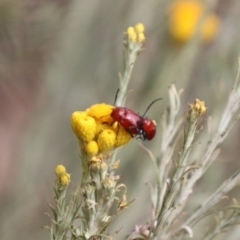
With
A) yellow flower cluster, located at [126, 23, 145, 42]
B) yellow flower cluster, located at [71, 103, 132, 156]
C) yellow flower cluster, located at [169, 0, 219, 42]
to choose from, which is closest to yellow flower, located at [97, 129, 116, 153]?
yellow flower cluster, located at [71, 103, 132, 156]

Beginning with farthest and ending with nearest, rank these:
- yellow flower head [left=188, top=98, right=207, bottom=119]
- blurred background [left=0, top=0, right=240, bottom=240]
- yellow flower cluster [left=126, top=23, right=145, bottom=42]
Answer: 1. blurred background [left=0, top=0, right=240, bottom=240]
2. yellow flower cluster [left=126, top=23, right=145, bottom=42]
3. yellow flower head [left=188, top=98, right=207, bottom=119]

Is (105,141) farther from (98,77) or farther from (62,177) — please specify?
(98,77)

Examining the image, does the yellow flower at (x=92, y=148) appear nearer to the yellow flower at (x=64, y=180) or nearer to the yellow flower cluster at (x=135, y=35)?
the yellow flower at (x=64, y=180)

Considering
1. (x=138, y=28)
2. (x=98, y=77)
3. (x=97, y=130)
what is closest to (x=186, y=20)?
(x=98, y=77)

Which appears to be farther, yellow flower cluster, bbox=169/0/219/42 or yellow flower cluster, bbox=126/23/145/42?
yellow flower cluster, bbox=169/0/219/42

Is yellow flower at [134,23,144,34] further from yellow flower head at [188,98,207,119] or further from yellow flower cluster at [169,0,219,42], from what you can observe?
yellow flower cluster at [169,0,219,42]

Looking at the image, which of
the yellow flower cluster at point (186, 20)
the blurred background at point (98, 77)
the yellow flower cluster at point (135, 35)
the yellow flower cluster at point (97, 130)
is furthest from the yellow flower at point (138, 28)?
the yellow flower cluster at point (186, 20)
